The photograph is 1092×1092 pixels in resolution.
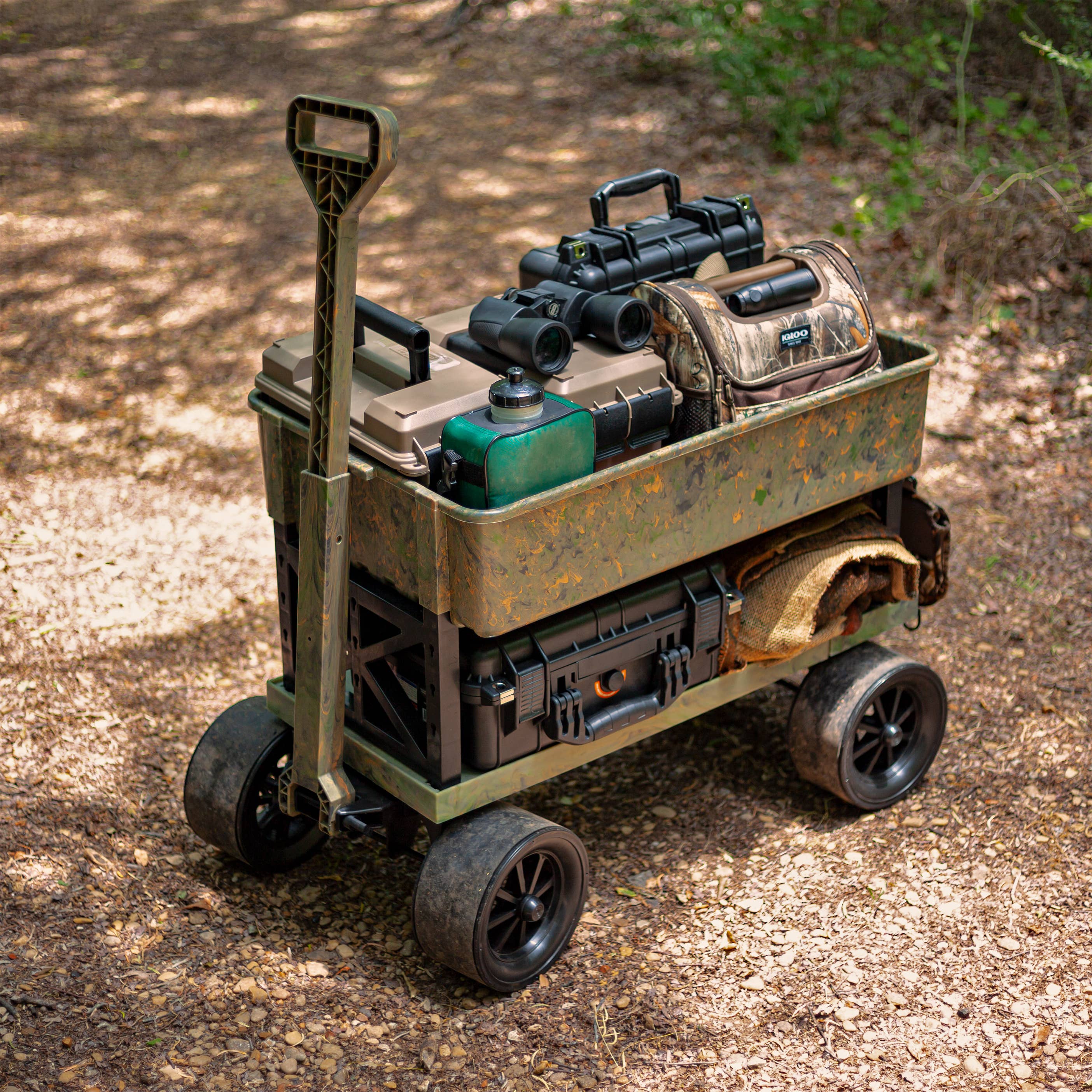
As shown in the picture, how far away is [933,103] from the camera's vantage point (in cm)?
898

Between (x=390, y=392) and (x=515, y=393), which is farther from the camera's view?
(x=390, y=392)

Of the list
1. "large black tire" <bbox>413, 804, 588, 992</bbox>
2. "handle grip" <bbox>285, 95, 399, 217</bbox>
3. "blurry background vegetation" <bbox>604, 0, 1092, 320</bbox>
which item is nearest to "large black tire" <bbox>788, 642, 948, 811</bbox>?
"large black tire" <bbox>413, 804, 588, 992</bbox>

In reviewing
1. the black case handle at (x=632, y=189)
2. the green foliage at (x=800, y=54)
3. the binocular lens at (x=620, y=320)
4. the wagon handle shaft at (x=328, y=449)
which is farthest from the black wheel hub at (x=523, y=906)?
the green foliage at (x=800, y=54)

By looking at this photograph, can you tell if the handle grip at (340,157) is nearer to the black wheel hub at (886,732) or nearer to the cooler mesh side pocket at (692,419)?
the cooler mesh side pocket at (692,419)

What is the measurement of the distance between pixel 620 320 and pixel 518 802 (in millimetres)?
1742

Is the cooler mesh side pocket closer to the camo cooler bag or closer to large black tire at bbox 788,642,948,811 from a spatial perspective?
the camo cooler bag

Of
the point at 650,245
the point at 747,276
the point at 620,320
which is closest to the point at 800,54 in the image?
the point at 650,245

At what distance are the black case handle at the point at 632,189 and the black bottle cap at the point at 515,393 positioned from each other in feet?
3.24

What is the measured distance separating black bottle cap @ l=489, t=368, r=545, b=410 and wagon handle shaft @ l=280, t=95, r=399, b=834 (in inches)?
13.7

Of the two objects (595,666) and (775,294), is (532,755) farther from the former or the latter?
(775,294)

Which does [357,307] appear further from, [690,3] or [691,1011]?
[690,3]

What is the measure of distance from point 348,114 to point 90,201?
6372 millimetres

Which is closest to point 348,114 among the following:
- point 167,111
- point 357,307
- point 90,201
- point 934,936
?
point 357,307

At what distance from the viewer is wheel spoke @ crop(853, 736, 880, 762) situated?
4051 millimetres
